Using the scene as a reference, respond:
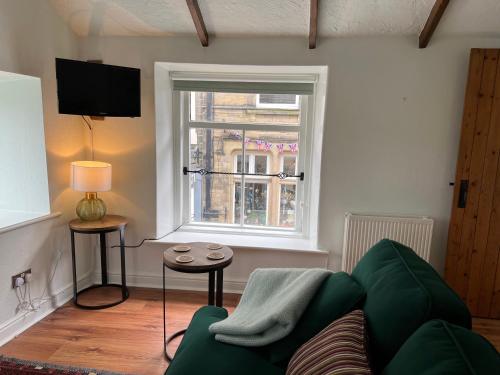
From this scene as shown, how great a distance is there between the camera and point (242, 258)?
308 cm

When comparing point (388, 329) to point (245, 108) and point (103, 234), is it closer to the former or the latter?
point (103, 234)

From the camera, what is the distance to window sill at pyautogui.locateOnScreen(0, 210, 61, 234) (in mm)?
2309

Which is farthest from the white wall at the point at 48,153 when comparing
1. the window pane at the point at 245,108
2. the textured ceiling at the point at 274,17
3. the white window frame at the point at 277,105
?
the white window frame at the point at 277,105

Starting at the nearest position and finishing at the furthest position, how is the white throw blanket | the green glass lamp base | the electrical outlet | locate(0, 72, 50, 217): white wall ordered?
the white throw blanket
the electrical outlet
locate(0, 72, 50, 217): white wall
the green glass lamp base

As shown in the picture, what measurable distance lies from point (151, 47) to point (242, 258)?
6.36 feet

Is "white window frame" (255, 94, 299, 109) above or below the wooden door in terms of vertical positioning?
above

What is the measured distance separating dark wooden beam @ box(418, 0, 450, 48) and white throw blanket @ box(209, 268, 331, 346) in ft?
6.27

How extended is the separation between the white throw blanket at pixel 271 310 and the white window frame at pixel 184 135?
128 centimetres

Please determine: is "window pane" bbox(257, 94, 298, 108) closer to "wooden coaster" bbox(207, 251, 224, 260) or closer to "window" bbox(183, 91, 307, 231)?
"window" bbox(183, 91, 307, 231)

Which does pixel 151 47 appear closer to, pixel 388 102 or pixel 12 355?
pixel 388 102

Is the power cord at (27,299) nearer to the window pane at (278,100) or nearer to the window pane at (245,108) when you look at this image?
the window pane at (245,108)

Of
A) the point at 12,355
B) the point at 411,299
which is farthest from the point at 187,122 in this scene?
the point at 411,299

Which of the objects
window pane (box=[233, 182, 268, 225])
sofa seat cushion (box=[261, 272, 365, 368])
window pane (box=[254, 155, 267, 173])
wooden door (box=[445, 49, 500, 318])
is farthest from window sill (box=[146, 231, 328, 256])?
sofa seat cushion (box=[261, 272, 365, 368])

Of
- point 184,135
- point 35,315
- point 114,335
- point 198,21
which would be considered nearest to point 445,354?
point 114,335
